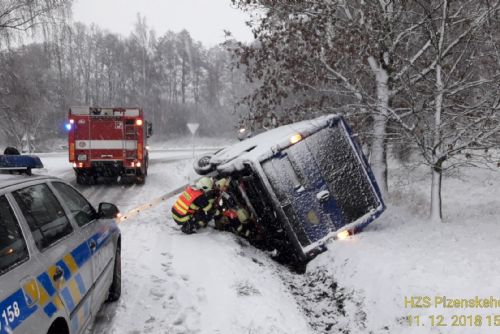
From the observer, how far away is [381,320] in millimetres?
4734

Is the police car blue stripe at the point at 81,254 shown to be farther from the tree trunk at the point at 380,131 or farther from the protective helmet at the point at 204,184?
the tree trunk at the point at 380,131

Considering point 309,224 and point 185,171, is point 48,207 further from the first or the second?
point 185,171

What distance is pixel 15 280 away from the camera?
2.46 metres

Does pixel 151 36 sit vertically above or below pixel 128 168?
above

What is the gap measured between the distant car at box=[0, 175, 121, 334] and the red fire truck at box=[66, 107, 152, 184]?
33.9 feet

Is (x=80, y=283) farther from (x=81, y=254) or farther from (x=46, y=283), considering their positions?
(x=46, y=283)

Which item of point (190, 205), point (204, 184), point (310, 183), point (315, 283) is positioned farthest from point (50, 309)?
point (204, 184)

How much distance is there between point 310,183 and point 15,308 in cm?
523

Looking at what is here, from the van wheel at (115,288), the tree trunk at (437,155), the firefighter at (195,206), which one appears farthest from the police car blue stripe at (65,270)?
the tree trunk at (437,155)

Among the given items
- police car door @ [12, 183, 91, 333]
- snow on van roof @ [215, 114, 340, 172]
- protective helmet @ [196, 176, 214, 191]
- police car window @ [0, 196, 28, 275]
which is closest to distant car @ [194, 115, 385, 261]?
snow on van roof @ [215, 114, 340, 172]

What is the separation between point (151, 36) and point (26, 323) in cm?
6105

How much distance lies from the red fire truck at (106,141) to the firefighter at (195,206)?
22.2 feet

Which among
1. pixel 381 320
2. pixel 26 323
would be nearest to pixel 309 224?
pixel 381 320

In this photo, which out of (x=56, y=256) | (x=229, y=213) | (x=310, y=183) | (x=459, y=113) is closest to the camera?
(x=56, y=256)
